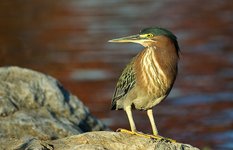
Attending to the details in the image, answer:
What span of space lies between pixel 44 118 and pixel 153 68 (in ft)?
4.47

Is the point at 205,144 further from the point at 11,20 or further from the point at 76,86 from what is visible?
the point at 11,20

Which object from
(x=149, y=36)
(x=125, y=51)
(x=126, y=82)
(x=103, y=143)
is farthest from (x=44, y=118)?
(x=125, y=51)

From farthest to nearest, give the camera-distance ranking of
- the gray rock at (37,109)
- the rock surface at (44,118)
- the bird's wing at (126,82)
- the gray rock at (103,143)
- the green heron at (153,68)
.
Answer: the gray rock at (37,109), the bird's wing at (126,82), the green heron at (153,68), the rock surface at (44,118), the gray rock at (103,143)

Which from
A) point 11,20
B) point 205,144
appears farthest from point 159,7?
point 205,144

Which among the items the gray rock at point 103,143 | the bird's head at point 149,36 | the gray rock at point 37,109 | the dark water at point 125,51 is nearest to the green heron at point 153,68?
the bird's head at point 149,36

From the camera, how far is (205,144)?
12594 millimetres

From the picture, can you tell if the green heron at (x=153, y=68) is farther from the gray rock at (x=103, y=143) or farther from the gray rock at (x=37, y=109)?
the gray rock at (x=37, y=109)

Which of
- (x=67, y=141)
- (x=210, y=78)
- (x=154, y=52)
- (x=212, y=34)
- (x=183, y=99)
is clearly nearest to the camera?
(x=67, y=141)

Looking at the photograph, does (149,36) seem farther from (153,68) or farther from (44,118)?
(44,118)

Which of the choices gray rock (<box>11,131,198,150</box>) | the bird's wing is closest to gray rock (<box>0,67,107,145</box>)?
the bird's wing

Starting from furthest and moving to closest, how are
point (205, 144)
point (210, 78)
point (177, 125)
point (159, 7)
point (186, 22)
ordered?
point (159, 7) → point (186, 22) → point (210, 78) → point (177, 125) → point (205, 144)

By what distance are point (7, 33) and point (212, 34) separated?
5.18m

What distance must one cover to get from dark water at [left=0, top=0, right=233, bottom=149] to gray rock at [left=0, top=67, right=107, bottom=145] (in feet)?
9.72

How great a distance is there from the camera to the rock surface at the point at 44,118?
23.2 feet
